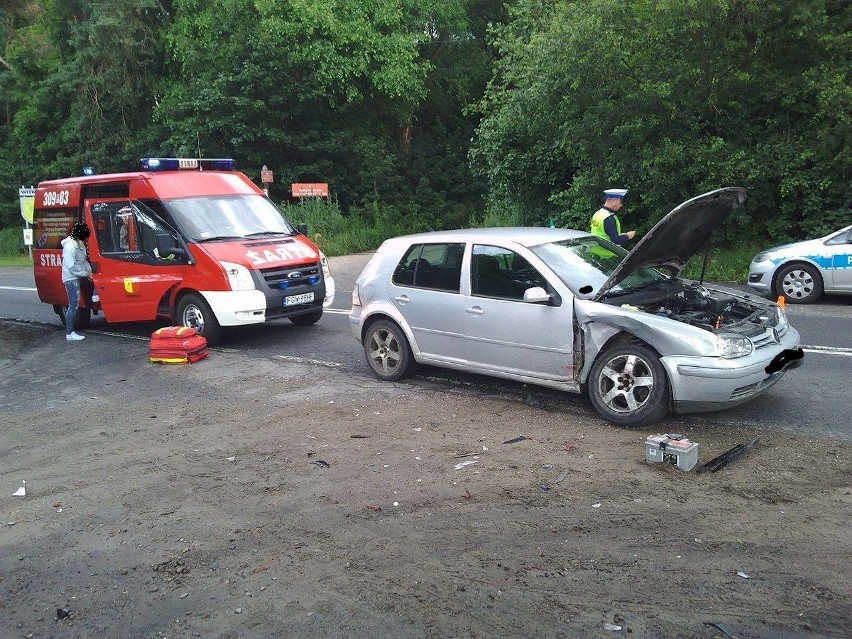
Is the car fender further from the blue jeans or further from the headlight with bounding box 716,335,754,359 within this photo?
the blue jeans

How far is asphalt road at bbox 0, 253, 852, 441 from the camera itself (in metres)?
6.59

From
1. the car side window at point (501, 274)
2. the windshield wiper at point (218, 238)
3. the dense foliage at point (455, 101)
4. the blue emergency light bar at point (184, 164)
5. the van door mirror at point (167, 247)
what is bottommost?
the car side window at point (501, 274)

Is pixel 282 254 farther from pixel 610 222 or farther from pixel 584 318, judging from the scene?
pixel 584 318

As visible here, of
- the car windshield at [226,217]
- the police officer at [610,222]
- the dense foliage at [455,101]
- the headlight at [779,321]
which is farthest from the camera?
the dense foliage at [455,101]

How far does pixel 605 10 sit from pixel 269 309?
10.2 meters

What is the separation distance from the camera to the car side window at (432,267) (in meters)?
7.71

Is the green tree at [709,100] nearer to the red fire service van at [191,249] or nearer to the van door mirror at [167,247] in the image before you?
the red fire service van at [191,249]

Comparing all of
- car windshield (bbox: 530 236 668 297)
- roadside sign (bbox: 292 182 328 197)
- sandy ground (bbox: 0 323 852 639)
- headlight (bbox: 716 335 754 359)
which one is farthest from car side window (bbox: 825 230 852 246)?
roadside sign (bbox: 292 182 328 197)

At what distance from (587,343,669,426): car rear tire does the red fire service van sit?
5329mm

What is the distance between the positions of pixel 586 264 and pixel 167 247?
19.7 ft

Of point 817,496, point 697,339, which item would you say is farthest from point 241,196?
point 817,496

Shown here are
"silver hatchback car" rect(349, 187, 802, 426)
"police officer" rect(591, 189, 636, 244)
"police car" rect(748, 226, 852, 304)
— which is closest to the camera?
"silver hatchback car" rect(349, 187, 802, 426)

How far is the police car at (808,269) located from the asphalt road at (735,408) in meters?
0.34

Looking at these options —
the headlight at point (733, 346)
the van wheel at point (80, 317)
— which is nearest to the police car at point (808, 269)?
the headlight at point (733, 346)
